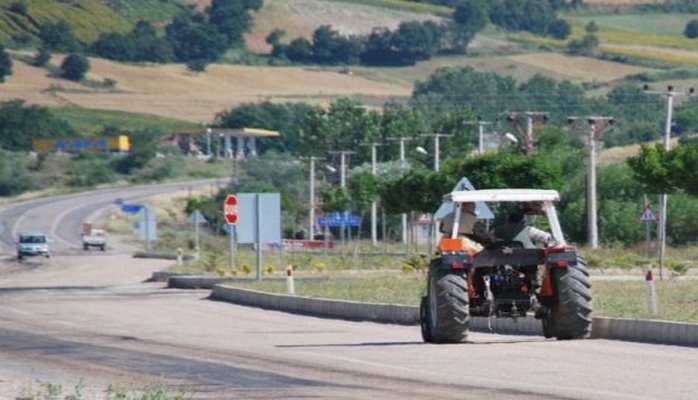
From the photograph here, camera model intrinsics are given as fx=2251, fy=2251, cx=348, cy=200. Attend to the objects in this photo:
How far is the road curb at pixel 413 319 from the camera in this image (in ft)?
94.1

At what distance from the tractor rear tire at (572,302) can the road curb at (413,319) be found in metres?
0.89

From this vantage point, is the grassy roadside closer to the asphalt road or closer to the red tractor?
the red tractor

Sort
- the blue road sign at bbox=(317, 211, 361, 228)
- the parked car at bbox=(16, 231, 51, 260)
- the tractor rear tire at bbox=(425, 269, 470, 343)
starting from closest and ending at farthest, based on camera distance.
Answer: the tractor rear tire at bbox=(425, 269, 470, 343) → the blue road sign at bbox=(317, 211, 361, 228) → the parked car at bbox=(16, 231, 51, 260)

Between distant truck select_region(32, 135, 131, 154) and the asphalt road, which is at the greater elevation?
distant truck select_region(32, 135, 131, 154)

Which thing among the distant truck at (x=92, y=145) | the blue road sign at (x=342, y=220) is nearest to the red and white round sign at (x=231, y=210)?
the blue road sign at (x=342, y=220)

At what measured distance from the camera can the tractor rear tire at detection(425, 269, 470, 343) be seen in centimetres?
2823

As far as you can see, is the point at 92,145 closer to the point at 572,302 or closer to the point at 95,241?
the point at 95,241

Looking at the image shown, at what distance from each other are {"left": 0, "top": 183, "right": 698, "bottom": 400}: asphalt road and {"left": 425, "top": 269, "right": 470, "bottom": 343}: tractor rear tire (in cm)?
22

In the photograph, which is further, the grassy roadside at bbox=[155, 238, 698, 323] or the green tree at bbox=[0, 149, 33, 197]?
the green tree at bbox=[0, 149, 33, 197]

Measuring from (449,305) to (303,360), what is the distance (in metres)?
2.35

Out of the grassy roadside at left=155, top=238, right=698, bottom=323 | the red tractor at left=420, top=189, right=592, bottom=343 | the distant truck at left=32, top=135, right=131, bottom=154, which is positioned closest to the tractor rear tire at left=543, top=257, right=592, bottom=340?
A: the red tractor at left=420, top=189, right=592, bottom=343

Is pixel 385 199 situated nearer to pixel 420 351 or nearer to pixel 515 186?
pixel 515 186

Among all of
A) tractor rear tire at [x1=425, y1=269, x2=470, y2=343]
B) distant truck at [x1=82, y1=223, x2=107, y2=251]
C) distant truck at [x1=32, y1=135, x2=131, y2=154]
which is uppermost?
distant truck at [x1=32, y1=135, x2=131, y2=154]

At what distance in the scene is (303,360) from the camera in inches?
1059
